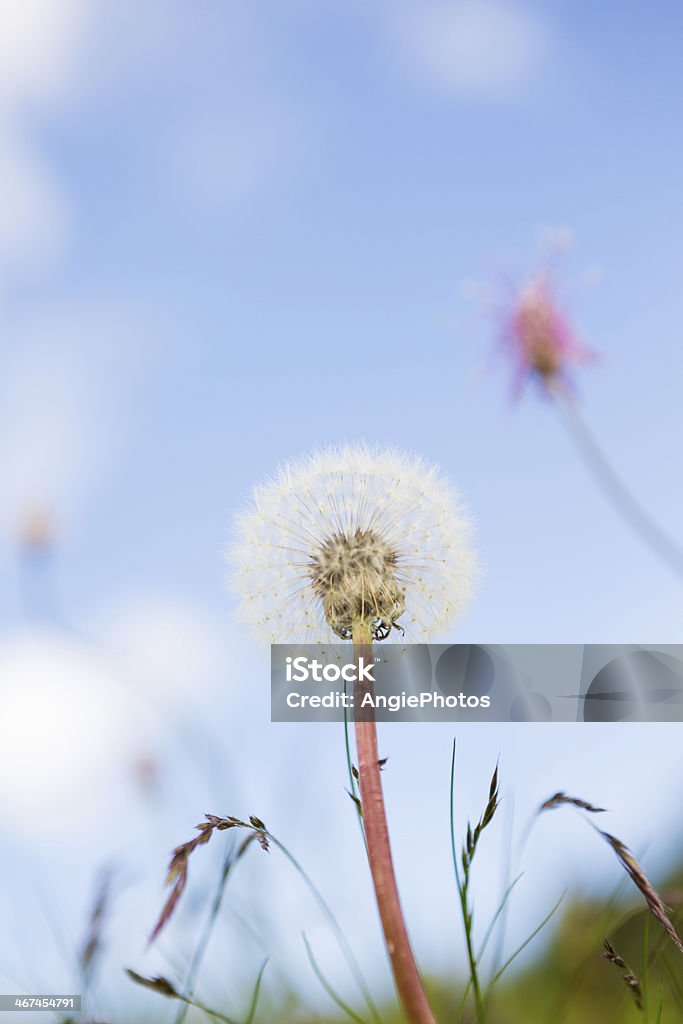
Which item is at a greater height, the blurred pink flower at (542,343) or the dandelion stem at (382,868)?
the blurred pink flower at (542,343)

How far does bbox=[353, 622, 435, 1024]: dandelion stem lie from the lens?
2.50 metres

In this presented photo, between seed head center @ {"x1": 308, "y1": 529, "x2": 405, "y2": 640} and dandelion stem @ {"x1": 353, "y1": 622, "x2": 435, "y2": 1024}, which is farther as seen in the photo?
seed head center @ {"x1": 308, "y1": 529, "x2": 405, "y2": 640}

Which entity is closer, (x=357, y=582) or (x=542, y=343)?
(x=542, y=343)

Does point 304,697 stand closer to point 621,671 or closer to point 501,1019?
point 621,671

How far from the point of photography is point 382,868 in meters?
2.67

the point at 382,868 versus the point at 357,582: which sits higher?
the point at 357,582

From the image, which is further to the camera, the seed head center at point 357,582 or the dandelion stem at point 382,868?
the seed head center at point 357,582

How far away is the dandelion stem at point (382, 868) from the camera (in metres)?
2.50

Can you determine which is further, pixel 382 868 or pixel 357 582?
pixel 357 582

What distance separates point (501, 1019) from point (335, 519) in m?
2.49

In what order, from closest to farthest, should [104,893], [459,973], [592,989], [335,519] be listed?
[104,893]
[335,519]
[459,973]
[592,989]

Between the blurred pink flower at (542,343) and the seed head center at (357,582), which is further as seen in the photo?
the seed head center at (357,582)

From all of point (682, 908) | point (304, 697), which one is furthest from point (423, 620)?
point (682, 908)

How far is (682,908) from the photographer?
3682mm
